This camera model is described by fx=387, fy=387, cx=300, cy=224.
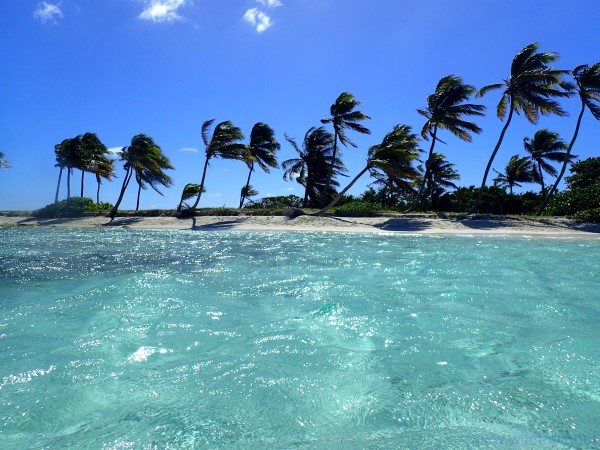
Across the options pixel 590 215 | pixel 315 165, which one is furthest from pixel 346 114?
pixel 590 215

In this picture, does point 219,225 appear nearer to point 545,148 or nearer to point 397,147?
point 397,147

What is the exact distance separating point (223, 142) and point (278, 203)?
25.3 feet

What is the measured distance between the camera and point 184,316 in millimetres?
4953

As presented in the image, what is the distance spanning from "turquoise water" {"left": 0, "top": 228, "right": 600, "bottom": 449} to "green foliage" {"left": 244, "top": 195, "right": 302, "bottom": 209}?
27.0m

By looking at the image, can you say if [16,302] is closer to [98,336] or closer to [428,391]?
[98,336]

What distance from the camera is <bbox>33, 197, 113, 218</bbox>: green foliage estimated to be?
30766 mm

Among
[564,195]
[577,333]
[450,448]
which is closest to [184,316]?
[450,448]

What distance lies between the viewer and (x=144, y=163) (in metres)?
31.0

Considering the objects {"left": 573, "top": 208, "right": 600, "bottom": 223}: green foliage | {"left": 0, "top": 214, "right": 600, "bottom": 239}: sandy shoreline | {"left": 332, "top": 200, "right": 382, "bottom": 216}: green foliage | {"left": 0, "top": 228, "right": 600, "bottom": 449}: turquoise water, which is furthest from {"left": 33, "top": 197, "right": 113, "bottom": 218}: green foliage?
{"left": 573, "top": 208, "right": 600, "bottom": 223}: green foliage

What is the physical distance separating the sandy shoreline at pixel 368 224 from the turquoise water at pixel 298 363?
13.4 m

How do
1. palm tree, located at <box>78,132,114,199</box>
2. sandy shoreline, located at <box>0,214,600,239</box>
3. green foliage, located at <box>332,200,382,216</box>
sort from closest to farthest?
1. sandy shoreline, located at <box>0,214,600,239</box>
2. green foliage, located at <box>332,200,382,216</box>
3. palm tree, located at <box>78,132,114,199</box>

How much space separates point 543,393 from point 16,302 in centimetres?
663

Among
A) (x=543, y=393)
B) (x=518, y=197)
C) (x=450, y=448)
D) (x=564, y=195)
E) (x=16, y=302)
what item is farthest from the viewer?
(x=518, y=197)

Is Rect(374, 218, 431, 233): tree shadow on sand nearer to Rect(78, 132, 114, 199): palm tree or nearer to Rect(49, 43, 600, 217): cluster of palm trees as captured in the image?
Rect(49, 43, 600, 217): cluster of palm trees
